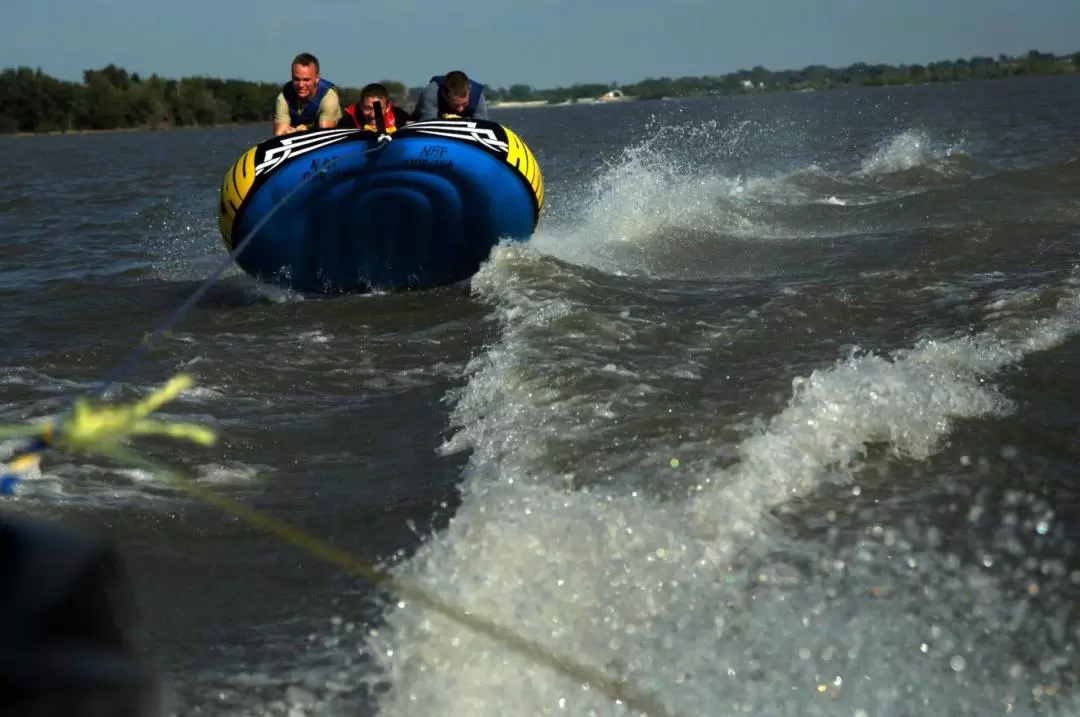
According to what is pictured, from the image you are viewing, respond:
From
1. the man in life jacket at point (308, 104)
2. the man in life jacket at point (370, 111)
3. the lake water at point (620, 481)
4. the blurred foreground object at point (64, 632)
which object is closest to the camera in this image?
the blurred foreground object at point (64, 632)

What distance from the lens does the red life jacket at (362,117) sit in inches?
318

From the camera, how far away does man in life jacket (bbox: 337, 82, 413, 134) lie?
26.5ft

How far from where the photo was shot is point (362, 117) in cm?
823

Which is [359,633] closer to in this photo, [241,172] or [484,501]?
[484,501]

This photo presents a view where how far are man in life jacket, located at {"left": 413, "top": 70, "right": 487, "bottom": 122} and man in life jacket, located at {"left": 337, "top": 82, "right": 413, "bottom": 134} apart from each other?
8.7 inches

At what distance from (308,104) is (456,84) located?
104cm

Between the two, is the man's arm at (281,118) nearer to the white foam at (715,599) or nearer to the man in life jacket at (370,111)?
the man in life jacket at (370,111)

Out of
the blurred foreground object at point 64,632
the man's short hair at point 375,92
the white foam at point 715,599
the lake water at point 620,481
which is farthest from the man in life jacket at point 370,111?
the blurred foreground object at point 64,632

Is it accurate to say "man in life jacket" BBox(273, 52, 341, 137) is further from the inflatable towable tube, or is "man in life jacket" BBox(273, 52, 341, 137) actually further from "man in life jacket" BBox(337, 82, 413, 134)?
the inflatable towable tube

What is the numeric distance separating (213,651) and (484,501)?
104 centimetres

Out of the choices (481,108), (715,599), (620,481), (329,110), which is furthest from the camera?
(481,108)

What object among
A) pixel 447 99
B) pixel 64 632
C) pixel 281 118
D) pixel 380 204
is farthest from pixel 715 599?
pixel 281 118

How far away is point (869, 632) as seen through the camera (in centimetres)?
306

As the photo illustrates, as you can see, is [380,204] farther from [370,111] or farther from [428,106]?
[428,106]
